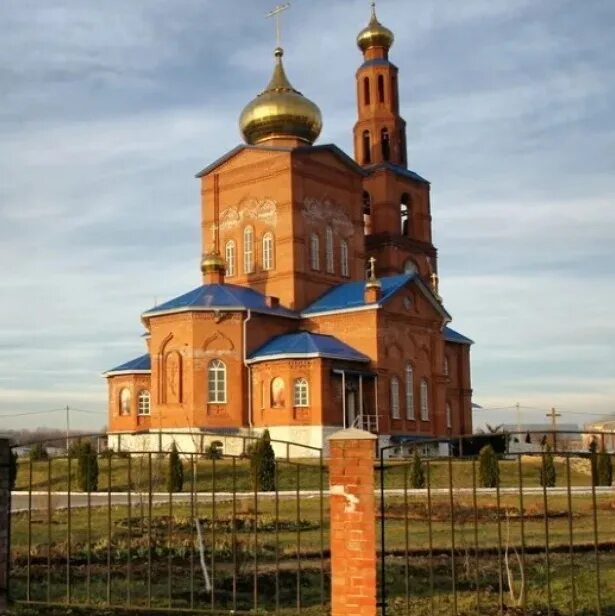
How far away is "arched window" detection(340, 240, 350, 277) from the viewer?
31266 mm

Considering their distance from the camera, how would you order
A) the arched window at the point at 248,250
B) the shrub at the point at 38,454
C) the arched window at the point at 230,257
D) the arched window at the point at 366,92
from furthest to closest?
the arched window at the point at 366,92
the arched window at the point at 230,257
the arched window at the point at 248,250
the shrub at the point at 38,454

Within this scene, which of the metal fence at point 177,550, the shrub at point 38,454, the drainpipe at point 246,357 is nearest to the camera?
the metal fence at point 177,550

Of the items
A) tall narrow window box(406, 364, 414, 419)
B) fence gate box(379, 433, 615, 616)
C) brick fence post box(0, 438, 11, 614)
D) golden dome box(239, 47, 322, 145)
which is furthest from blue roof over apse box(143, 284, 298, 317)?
brick fence post box(0, 438, 11, 614)

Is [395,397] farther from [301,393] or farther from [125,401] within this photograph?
[125,401]

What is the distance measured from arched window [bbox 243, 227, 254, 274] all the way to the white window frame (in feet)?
21.0

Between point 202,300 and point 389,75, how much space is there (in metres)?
14.8

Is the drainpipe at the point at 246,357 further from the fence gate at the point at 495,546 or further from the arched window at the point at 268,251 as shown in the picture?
the fence gate at the point at 495,546

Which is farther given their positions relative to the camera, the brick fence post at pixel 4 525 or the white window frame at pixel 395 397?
the white window frame at pixel 395 397

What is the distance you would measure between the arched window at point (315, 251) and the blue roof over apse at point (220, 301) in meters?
2.21

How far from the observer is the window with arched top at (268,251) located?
1176 inches

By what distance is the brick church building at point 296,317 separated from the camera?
2650 centimetres

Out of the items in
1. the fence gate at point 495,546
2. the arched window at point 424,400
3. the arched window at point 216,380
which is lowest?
the fence gate at point 495,546

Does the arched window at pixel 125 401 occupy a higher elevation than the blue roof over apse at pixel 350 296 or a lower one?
lower

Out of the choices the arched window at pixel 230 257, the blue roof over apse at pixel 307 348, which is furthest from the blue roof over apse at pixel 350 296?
the arched window at pixel 230 257
